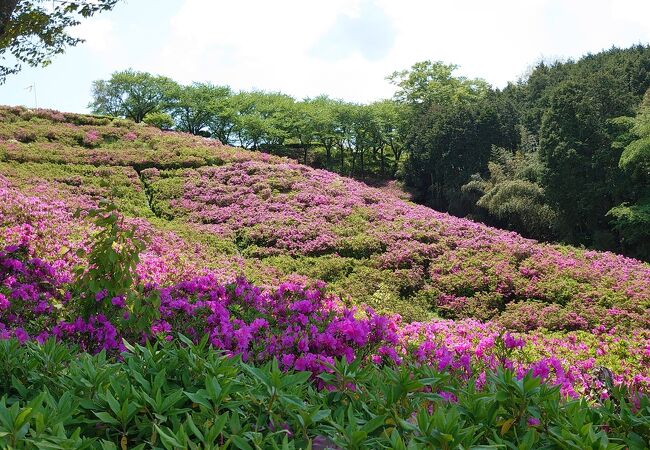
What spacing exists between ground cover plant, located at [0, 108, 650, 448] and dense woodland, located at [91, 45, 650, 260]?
37.0 feet

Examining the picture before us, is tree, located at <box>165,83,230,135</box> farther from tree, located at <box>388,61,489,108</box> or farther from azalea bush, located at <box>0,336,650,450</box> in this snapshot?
azalea bush, located at <box>0,336,650,450</box>

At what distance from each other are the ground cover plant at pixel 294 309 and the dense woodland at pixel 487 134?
1127cm

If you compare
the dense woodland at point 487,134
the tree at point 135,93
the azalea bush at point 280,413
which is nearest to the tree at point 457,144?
the dense woodland at point 487,134

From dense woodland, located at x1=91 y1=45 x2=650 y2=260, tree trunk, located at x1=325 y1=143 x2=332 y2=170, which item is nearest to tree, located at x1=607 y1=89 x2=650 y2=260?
dense woodland, located at x1=91 y1=45 x2=650 y2=260

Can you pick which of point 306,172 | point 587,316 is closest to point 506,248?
point 587,316

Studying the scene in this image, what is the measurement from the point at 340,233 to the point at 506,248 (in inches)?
128

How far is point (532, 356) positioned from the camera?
18.0 feet

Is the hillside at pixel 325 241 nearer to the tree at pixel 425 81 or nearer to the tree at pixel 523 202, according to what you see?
the tree at pixel 523 202

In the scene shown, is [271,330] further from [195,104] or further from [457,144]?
[195,104]

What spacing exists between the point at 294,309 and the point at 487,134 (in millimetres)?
29680

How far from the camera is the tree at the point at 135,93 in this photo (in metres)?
43.3

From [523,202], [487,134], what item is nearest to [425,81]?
[487,134]

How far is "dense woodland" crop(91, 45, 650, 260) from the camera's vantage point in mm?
21156

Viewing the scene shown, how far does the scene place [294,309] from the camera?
4.88 metres
